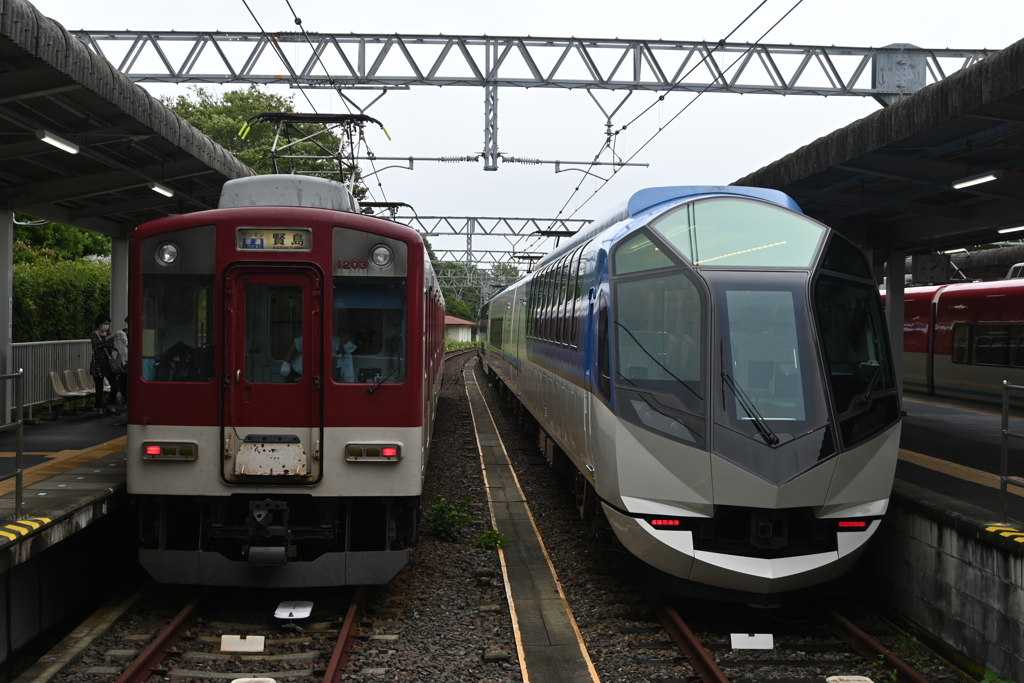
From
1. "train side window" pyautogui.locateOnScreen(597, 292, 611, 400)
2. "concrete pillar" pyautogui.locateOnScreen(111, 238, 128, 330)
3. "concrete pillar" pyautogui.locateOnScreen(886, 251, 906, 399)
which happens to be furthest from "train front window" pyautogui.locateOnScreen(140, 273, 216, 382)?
"concrete pillar" pyautogui.locateOnScreen(886, 251, 906, 399)

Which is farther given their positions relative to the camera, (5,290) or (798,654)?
(5,290)

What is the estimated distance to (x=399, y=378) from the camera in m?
6.75

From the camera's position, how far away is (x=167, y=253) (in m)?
6.66

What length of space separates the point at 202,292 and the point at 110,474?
2348mm

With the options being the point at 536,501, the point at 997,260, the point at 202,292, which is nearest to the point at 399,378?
the point at 202,292

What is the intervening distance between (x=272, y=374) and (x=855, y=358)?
13.6ft

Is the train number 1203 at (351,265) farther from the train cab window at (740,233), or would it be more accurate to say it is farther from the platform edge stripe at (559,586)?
the platform edge stripe at (559,586)

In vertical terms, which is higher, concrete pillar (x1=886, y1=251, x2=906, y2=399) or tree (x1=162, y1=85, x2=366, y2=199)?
tree (x1=162, y1=85, x2=366, y2=199)

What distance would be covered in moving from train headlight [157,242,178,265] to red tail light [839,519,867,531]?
16.5 ft

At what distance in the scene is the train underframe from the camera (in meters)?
6.49

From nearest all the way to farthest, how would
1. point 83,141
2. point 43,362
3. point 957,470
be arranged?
point 957,470 < point 83,141 < point 43,362

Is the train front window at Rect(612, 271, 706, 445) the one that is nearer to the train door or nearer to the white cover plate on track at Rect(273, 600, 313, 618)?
the train door

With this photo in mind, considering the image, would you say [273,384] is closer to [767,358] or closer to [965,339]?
[767,358]

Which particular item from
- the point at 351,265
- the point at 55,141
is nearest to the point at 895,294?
the point at 351,265
